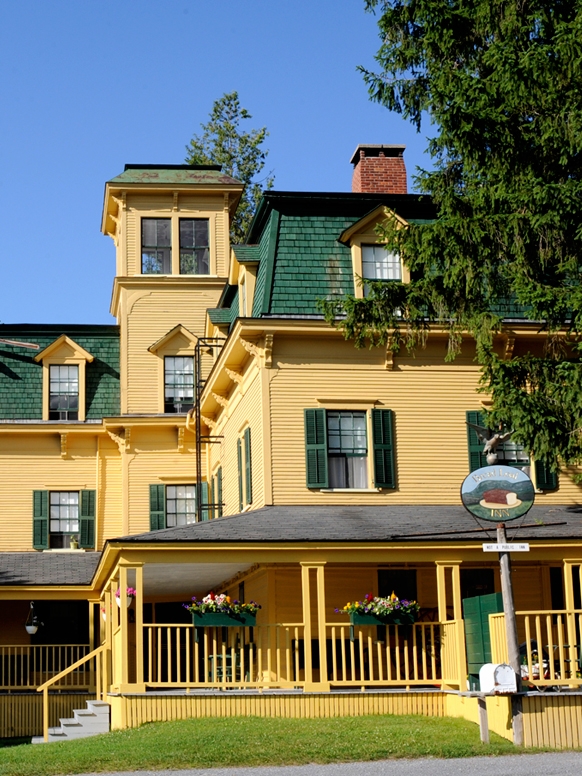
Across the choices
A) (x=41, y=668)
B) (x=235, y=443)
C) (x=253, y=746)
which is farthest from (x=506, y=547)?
Answer: (x=41, y=668)

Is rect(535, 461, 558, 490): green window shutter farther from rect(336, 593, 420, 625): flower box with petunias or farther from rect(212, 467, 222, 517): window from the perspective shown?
rect(212, 467, 222, 517): window

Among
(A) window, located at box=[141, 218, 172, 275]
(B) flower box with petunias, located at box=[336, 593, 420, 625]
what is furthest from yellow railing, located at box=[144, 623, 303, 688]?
(A) window, located at box=[141, 218, 172, 275]

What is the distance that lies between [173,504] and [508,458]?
450 inches

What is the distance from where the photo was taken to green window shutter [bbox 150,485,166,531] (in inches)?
1230

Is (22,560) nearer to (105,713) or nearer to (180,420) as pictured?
(180,420)

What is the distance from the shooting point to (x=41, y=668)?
91.9 feet

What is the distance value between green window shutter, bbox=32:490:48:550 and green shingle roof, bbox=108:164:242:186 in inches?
362

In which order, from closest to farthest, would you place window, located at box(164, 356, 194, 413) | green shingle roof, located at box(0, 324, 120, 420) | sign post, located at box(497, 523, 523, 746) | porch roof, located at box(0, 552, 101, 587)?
sign post, located at box(497, 523, 523, 746) → porch roof, located at box(0, 552, 101, 587) → green shingle roof, located at box(0, 324, 120, 420) → window, located at box(164, 356, 194, 413)

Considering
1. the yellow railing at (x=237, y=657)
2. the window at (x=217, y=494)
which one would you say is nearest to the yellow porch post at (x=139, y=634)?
the yellow railing at (x=237, y=657)

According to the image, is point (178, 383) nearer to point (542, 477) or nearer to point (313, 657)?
point (542, 477)

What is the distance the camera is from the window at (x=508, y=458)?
23.1 m

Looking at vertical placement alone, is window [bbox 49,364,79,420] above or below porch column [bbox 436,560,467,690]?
above

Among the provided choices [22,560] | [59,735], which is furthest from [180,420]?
[59,735]

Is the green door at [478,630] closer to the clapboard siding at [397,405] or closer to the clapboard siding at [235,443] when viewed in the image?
the clapboard siding at [397,405]
